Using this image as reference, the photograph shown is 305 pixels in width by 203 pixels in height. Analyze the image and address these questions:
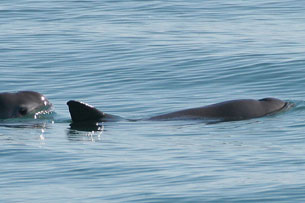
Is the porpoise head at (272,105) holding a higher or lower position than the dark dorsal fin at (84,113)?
higher

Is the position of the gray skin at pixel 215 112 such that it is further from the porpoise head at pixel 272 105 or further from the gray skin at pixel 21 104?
the gray skin at pixel 21 104

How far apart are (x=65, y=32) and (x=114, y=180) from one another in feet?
59.4

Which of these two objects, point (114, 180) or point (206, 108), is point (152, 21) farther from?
point (114, 180)

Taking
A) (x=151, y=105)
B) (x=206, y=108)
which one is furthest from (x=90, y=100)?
(x=206, y=108)

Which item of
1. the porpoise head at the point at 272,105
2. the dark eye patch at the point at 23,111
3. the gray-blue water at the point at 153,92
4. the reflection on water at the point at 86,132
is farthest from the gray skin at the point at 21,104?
the porpoise head at the point at 272,105

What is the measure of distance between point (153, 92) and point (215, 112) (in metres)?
3.59

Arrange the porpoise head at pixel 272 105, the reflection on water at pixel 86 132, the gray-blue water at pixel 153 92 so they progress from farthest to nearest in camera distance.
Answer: the porpoise head at pixel 272 105
the reflection on water at pixel 86 132
the gray-blue water at pixel 153 92

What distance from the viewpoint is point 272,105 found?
18562 millimetres

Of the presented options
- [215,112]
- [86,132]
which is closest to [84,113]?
[86,132]

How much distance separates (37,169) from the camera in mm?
14195

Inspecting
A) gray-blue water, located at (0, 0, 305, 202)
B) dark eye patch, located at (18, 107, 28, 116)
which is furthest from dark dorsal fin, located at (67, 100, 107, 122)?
dark eye patch, located at (18, 107, 28, 116)

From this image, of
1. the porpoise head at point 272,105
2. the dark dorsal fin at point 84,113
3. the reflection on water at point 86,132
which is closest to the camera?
the reflection on water at point 86,132

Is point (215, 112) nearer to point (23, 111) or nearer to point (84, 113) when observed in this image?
point (84, 113)

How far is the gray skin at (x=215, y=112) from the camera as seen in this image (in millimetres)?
18031
